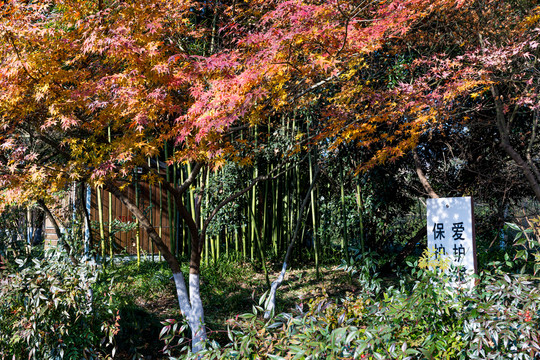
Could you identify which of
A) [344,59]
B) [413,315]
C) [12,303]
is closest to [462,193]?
[344,59]

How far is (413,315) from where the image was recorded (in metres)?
1.66

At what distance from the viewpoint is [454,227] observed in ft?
8.48

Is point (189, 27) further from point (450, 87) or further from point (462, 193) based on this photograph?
point (462, 193)

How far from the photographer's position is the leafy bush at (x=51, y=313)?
7.27 ft

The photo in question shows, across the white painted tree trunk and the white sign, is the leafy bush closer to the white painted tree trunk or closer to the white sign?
the white painted tree trunk

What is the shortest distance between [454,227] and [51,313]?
2386 millimetres

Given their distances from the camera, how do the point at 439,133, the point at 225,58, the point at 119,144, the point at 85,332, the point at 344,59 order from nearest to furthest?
the point at 85,332 → the point at 119,144 → the point at 225,58 → the point at 344,59 → the point at 439,133

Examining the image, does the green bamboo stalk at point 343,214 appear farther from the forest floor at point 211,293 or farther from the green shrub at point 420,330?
the green shrub at point 420,330

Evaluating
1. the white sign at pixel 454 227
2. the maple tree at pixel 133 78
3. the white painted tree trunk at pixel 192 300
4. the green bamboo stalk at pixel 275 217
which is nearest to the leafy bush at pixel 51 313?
the maple tree at pixel 133 78

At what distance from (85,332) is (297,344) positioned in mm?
1452

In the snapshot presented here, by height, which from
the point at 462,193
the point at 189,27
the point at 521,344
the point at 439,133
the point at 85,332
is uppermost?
the point at 189,27

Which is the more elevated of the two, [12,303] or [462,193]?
[462,193]

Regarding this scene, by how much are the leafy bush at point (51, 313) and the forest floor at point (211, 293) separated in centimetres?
70

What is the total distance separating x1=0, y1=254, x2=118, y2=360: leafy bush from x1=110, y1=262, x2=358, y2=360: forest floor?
0.70 meters
